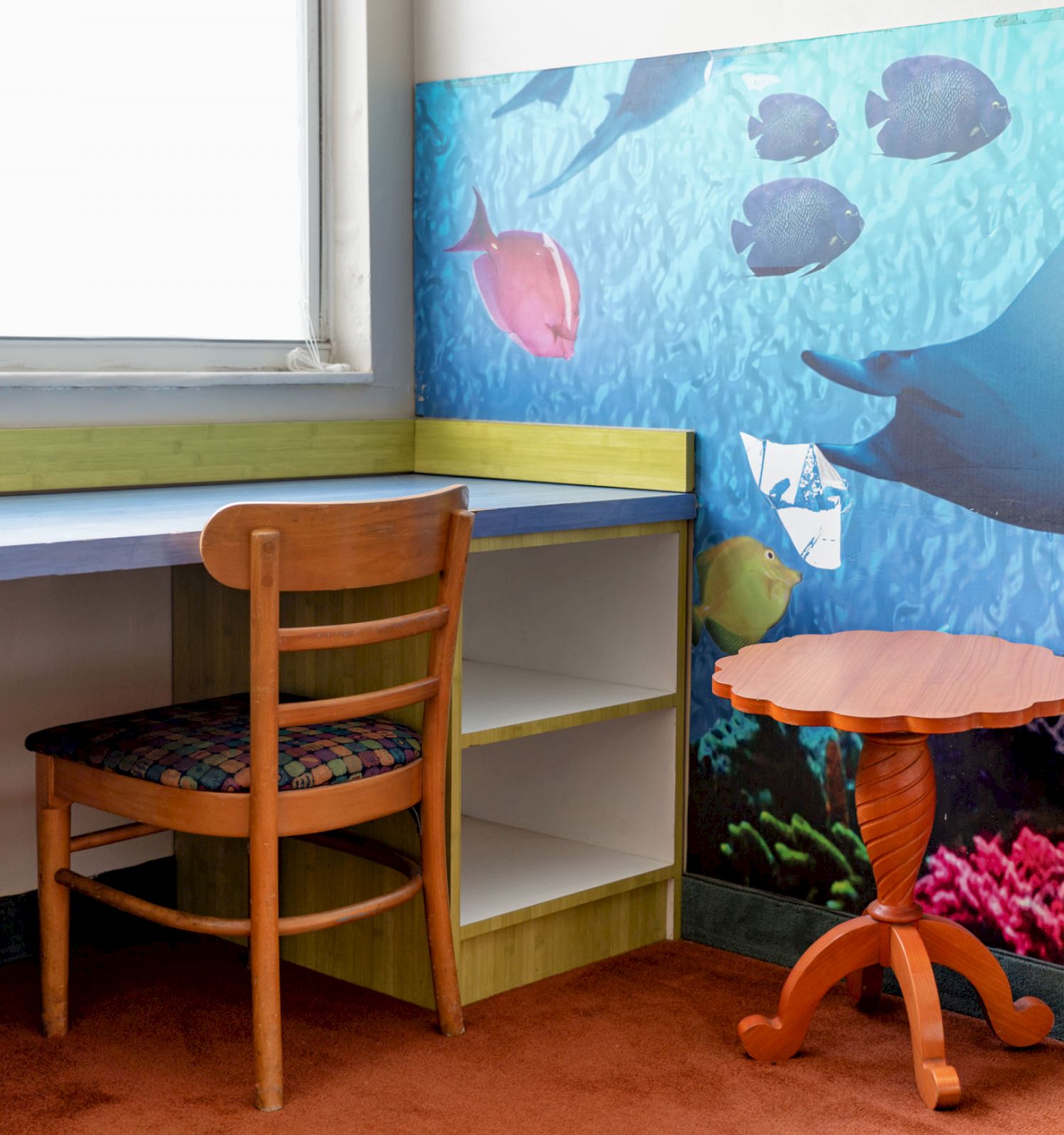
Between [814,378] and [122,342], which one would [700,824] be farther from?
[122,342]

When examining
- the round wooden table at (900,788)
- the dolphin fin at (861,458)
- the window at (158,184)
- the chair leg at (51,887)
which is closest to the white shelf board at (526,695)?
the round wooden table at (900,788)

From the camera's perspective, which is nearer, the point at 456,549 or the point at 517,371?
the point at 456,549

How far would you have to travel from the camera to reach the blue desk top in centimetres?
191

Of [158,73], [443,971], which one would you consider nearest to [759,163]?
[158,73]

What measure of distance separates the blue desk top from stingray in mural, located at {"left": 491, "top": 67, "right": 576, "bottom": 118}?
714 millimetres

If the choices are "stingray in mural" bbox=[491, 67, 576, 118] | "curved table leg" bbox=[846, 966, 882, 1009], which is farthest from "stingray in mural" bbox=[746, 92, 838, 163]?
"curved table leg" bbox=[846, 966, 882, 1009]

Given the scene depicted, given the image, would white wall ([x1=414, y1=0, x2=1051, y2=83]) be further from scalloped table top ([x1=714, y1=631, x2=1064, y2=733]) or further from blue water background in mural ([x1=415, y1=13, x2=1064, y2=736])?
scalloped table top ([x1=714, y1=631, x2=1064, y2=733])

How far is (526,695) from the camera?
2701 millimetres

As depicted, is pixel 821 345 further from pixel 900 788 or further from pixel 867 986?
pixel 867 986

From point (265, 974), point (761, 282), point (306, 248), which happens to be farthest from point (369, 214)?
point (265, 974)

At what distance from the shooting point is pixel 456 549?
2180 millimetres

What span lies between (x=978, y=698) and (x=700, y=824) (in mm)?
874

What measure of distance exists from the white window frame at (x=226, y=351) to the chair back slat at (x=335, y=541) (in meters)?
0.79

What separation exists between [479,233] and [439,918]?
1367 millimetres
